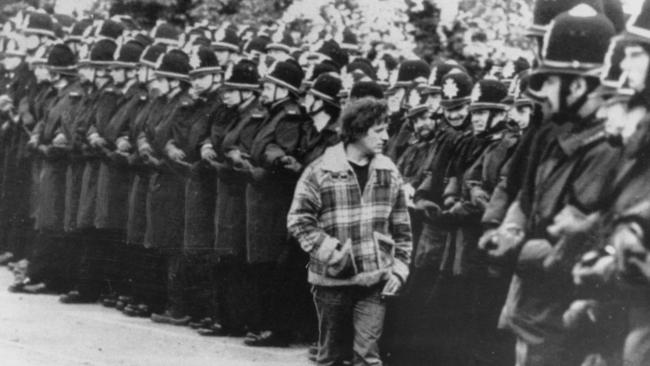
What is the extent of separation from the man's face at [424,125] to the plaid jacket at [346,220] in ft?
4.48

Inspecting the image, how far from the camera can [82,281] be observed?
1267cm

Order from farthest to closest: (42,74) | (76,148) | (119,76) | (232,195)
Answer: (42,74)
(76,148)
(119,76)
(232,195)

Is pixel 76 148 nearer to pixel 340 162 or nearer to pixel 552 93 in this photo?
pixel 340 162

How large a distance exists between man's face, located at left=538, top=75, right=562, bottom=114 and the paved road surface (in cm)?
386

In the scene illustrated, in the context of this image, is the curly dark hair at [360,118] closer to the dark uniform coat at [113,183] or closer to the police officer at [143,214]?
the police officer at [143,214]

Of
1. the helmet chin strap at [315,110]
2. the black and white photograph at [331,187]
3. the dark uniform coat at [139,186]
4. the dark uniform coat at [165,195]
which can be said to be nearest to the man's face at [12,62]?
the black and white photograph at [331,187]

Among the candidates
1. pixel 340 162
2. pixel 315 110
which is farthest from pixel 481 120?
pixel 315 110

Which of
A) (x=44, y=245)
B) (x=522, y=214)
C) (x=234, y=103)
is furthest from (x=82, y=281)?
(x=522, y=214)

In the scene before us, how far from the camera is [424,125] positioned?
9320 mm

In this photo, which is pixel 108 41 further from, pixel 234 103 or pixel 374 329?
pixel 374 329

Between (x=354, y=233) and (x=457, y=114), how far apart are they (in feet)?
4.85

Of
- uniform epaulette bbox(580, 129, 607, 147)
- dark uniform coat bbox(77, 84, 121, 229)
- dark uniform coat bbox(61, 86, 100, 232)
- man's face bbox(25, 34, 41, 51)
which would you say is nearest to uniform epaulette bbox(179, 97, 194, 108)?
dark uniform coat bbox(77, 84, 121, 229)

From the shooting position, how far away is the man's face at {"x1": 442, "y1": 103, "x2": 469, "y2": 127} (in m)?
8.84

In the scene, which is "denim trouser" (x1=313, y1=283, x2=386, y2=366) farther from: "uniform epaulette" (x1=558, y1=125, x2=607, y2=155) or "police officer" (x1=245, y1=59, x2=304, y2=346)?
"police officer" (x1=245, y1=59, x2=304, y2=346)
